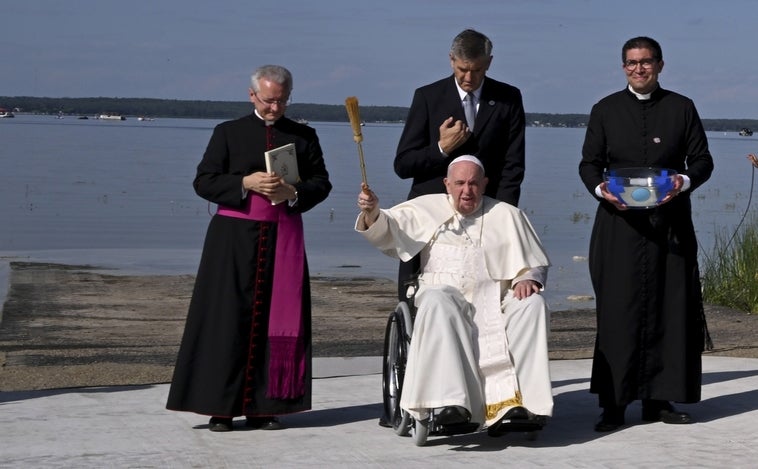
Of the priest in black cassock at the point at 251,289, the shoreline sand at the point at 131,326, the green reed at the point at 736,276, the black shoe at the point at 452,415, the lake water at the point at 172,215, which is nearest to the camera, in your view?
the black shoe at the point at 452,415

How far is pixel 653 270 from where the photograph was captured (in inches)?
312

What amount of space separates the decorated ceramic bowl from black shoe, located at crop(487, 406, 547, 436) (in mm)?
1251

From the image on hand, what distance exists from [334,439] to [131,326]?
6.01 m

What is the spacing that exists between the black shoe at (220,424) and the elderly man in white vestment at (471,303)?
1077 mm

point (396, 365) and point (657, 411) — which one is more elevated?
point (396, 365)

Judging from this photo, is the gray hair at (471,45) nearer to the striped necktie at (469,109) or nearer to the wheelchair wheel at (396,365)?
the striped necktie at (469,109)

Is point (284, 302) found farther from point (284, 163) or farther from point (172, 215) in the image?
point (172, 215)

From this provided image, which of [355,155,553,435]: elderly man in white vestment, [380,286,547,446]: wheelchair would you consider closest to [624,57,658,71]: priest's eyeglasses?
[355,155,553,435]: elderly man in white vestment

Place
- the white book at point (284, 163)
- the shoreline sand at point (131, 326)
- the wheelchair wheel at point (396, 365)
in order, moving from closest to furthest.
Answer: the wheelchair wheel at point (396, 365)
the white book at point (284, 163)
the shoreline sand at point (131, 326)

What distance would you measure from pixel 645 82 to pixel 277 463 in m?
2.75

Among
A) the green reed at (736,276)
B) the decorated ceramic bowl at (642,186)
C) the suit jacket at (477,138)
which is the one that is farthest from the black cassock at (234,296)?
the green reed at (736,276)

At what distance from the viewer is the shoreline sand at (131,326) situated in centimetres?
1026

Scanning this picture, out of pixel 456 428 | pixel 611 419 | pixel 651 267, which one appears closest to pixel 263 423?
pixel 456 428

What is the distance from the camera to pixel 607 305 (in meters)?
8.00
